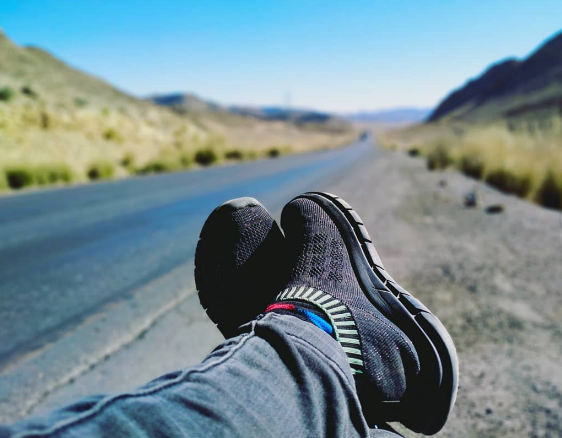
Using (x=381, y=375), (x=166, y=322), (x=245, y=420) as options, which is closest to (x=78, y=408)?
(x=245, y=420)

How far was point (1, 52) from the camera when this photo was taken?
97.0 feet

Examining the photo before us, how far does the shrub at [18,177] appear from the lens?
9672mm

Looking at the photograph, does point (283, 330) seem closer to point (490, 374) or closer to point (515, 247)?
point (490, 374)

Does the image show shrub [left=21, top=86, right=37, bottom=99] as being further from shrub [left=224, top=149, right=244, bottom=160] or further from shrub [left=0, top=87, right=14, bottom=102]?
shrub [left=224, top=149, right=244, bottom=160]

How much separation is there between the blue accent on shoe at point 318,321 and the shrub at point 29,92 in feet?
73.6

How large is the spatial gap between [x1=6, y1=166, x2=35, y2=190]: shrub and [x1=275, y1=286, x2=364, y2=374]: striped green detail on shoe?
10.2 m

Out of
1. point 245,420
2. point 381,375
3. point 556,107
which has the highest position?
point 556,107

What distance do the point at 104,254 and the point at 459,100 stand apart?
128285 mm

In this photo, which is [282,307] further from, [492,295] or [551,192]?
[551,192]

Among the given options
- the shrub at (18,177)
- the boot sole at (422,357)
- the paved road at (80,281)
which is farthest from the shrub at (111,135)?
the boot sole at (422,357)

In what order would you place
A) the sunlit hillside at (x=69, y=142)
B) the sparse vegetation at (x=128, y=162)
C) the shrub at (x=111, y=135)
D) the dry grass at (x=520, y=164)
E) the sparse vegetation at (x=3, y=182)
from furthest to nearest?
the shrub at (x=111, y=135)
the sparse vegetation at (x=128, y=162)
the sunlit hillside at (x=69, y=142)
the sparse vegetation at (x=3, y=182)
the dry grass at (x=520, y=164)

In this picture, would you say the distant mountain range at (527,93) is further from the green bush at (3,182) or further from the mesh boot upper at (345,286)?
the mesh boot upper at (345,286)

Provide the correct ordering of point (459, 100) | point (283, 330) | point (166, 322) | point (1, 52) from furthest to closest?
1. point (459, 100)
2. point (1, 52)
3. point (166, 322)
4. point (283, 330)

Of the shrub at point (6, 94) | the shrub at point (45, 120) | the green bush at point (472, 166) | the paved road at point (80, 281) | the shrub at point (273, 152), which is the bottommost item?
the paved road at point (80, 281)
